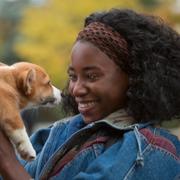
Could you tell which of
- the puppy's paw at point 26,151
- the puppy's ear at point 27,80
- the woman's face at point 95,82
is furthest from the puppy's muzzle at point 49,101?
the woman's face at point 95,82

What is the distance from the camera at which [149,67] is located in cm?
318

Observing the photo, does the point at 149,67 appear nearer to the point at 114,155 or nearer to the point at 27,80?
the point at 114,155

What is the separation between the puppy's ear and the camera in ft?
11.5

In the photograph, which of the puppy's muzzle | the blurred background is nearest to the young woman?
the puppy's muzzle

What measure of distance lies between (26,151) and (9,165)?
9.1 inches

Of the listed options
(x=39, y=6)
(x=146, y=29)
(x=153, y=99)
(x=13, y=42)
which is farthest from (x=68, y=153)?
(x=13, y=42)

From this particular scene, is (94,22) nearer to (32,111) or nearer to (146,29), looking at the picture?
(146,29)

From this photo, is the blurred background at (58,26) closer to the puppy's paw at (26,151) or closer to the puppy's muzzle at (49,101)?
the puppy's muzzle at (49,101)

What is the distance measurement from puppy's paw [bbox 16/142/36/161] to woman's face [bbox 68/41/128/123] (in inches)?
12.6

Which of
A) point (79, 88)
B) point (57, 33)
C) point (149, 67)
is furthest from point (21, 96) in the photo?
point (57, 33)

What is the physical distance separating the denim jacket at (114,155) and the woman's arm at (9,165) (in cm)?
13

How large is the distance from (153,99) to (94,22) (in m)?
0.46

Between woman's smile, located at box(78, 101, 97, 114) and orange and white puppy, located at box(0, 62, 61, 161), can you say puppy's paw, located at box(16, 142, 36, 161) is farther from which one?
woman's smile, located at box(78, 101, 97, 114)

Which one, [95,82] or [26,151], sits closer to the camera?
[95,82]
